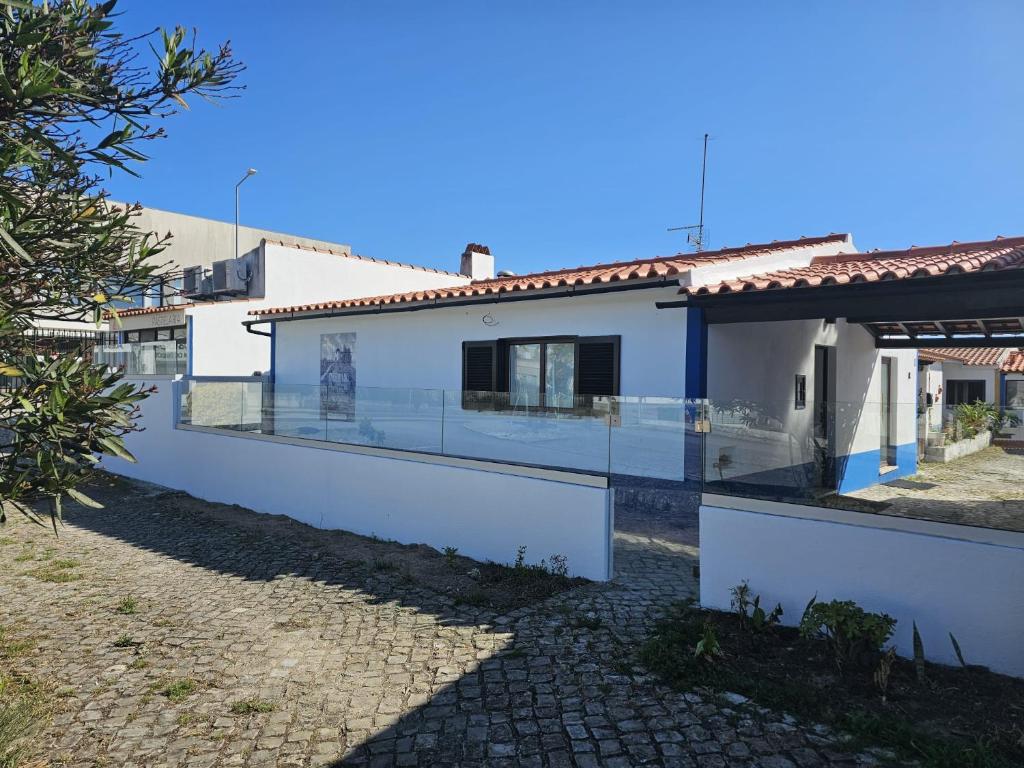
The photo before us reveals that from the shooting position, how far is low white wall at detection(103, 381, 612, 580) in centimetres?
644

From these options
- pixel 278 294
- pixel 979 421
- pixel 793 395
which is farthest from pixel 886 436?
pixel 278 294

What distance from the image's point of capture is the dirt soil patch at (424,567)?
6043mm

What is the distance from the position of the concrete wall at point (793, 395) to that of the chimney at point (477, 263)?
33.4 feet

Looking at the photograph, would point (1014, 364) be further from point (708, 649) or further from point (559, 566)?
point (708, 649)

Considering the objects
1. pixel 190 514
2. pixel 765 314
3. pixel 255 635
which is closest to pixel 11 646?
pixel 255 635

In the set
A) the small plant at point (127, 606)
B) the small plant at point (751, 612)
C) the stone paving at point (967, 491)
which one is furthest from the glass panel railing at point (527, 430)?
the small plant at point (127, 606)

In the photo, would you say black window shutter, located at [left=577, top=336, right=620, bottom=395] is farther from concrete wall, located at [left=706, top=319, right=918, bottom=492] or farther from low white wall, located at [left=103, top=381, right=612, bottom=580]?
low white wall, located at [left=103, top=381, right=612, bottom=580]

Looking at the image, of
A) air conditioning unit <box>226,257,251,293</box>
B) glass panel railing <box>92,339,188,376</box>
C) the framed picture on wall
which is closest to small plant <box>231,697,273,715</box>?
the framed picture on wall

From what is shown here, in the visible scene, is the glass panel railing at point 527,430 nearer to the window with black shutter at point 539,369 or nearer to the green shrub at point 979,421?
the window with black shutter at point 539,369

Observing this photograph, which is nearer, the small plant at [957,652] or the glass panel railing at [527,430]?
the small plant at [957,652]

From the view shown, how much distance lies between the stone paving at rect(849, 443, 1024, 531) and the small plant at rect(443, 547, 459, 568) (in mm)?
4016

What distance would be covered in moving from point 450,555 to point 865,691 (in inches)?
169

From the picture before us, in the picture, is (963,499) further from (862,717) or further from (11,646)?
(11,646)

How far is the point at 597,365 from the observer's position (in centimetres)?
904
